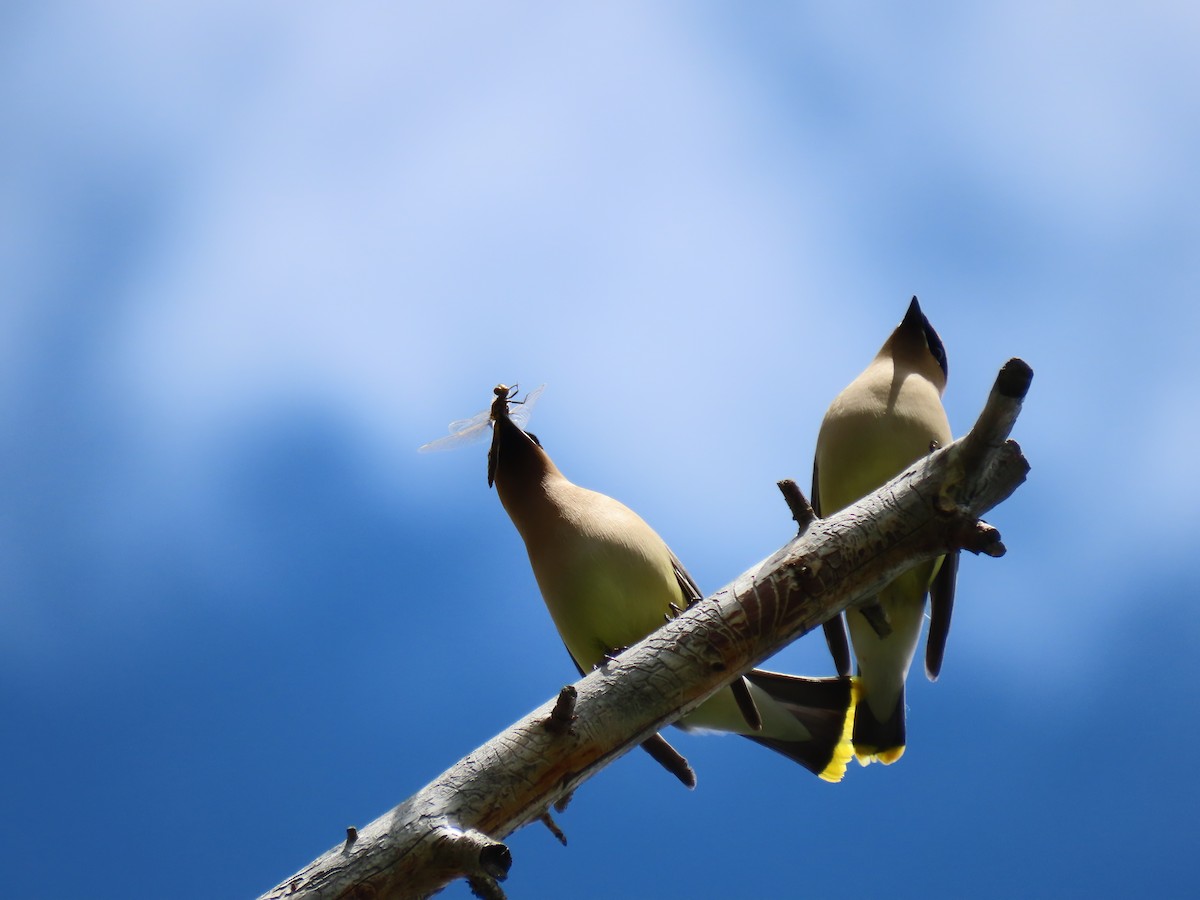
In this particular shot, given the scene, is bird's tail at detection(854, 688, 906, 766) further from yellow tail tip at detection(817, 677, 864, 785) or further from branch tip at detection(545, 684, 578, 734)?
branch tip at detection(545, 684, 578, 734)

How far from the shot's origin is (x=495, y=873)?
208cm

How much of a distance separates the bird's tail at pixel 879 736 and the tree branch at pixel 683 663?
922mm

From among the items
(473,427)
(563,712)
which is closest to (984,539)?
(563,712)

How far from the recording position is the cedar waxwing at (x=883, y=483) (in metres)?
3.24

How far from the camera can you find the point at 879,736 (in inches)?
134

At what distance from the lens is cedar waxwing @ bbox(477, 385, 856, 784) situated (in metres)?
3.17

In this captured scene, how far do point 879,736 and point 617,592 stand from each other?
38.8 inches

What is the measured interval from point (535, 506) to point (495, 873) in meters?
1.42

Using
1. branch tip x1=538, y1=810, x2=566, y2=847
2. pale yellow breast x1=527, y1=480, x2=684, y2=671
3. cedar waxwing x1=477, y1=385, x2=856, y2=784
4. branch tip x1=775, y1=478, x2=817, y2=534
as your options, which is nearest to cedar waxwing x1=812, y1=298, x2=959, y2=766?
cedar waxwing x1=477, y1=385, x2=856, y2=784

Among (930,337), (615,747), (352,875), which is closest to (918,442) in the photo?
(930,337)

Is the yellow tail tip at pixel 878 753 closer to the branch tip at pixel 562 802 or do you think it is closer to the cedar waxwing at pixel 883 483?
the cedar waxwing at pixel 883 483

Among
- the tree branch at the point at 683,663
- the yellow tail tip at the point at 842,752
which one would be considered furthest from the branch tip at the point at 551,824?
the yellow tail tip at the point at 842,752

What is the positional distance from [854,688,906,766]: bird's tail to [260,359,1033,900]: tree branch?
922mm

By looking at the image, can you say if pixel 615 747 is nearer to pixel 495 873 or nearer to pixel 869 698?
pixel 495 873
